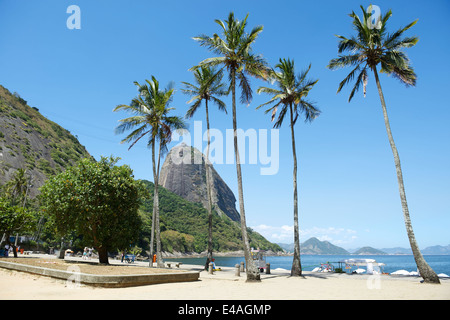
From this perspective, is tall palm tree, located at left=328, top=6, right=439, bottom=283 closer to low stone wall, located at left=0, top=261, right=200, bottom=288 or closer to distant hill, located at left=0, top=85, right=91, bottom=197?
low stone wall, located at left=0, top=261, right=200, bottom=288

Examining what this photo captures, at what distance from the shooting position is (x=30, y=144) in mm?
90000

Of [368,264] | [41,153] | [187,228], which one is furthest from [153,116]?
[187,228]

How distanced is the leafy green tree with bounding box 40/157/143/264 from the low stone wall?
721 centimetres

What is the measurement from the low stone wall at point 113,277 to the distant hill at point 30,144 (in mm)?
68027

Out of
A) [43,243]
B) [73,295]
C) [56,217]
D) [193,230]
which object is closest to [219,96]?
[56,217]

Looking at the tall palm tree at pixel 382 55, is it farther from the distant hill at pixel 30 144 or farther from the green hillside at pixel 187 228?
the green hillside at pixel 187 228

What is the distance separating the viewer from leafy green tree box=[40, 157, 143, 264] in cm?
2227

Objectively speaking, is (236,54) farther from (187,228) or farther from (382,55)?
(187,228)

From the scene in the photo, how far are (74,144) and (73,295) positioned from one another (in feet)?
415

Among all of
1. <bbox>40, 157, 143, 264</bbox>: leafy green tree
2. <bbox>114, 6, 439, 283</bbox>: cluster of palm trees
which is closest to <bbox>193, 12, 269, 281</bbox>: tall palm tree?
<bbox>114, 6, 439, 283</bbox>: cluster of palm trees

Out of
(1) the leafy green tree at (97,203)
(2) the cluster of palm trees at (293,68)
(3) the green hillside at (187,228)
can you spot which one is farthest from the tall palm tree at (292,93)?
(3) the green hillside at (187,228)
